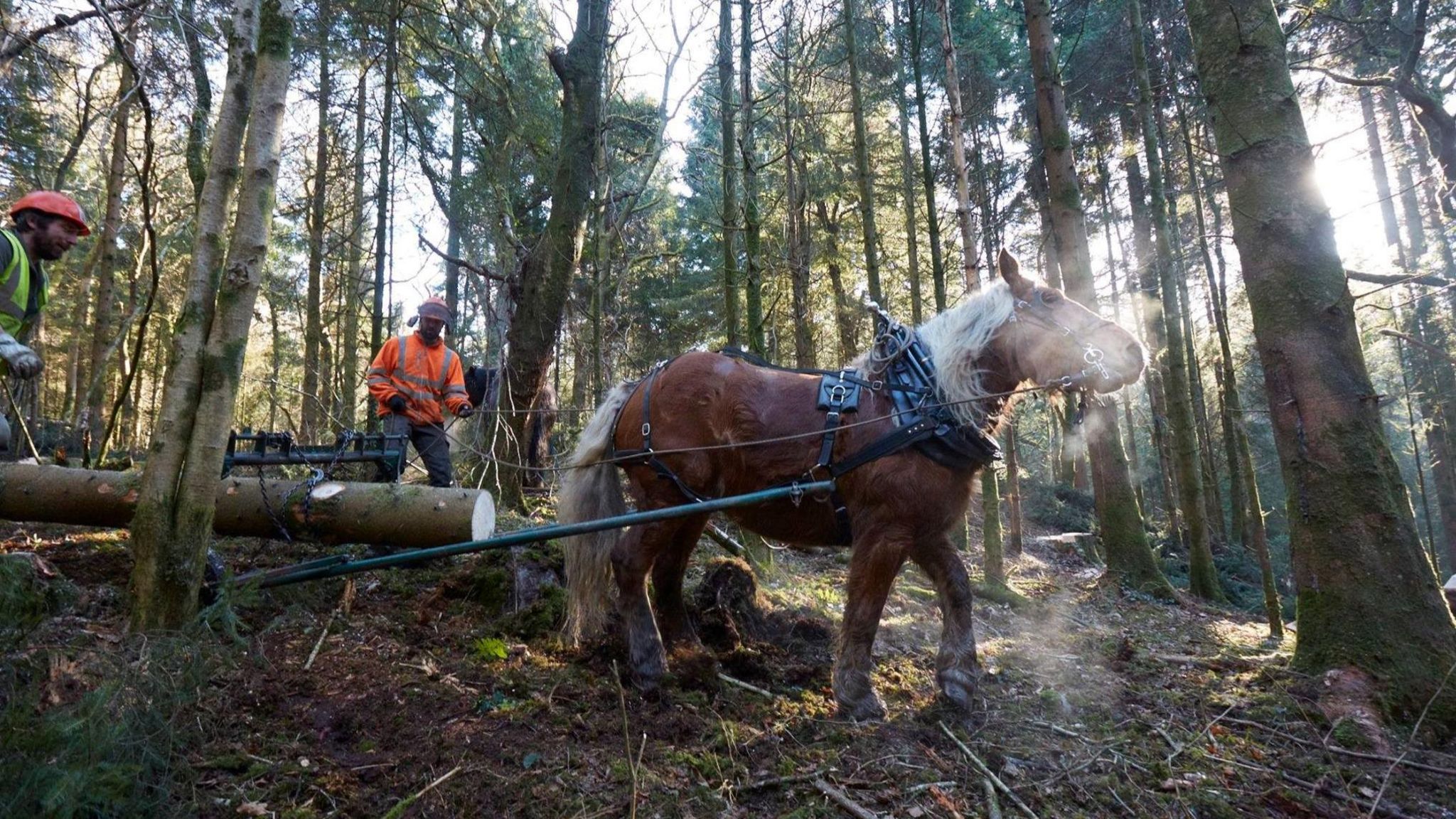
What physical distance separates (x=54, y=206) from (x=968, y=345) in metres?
4.84

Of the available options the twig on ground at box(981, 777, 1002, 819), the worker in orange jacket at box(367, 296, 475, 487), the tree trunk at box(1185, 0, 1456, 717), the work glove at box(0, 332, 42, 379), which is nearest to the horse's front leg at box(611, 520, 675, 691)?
the twig on ground at box(981, 777, 1002, 819)

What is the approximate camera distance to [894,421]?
12.6ft

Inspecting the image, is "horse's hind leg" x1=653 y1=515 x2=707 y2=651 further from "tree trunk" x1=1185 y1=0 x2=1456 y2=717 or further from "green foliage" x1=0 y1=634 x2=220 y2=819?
"tree trunk" x1=1185 y1=0 x2=1456 y2=717

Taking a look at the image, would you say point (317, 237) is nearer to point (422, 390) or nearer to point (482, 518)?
point (422, 390)

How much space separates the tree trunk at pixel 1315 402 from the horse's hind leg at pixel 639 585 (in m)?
3.54

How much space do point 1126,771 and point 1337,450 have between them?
211cm

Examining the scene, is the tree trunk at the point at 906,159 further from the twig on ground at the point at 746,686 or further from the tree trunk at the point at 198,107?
the tree trunk at the point at 198,107

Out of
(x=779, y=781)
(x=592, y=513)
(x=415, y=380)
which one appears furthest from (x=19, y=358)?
(x=779, y=781)

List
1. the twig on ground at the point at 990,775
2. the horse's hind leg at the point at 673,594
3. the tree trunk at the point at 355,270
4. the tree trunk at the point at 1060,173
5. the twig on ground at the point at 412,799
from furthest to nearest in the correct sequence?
the tree trunk at the point at 355,270 → the tree trunk at the point at 1060,173 → the horse's hind leg at the point at 673,594 → the twig on ground at the point at 990,775 → the twig on ground at the point at 412,799

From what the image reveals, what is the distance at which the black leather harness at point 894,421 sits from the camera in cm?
373

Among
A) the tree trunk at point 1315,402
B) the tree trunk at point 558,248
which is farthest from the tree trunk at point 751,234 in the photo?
the tree trunk at point 1315,402

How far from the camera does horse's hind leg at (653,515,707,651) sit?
4.40 meters

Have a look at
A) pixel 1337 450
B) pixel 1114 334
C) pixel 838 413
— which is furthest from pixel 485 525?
pixel 1337 450

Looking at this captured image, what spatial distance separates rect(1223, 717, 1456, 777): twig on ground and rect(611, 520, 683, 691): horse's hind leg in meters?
3.09
